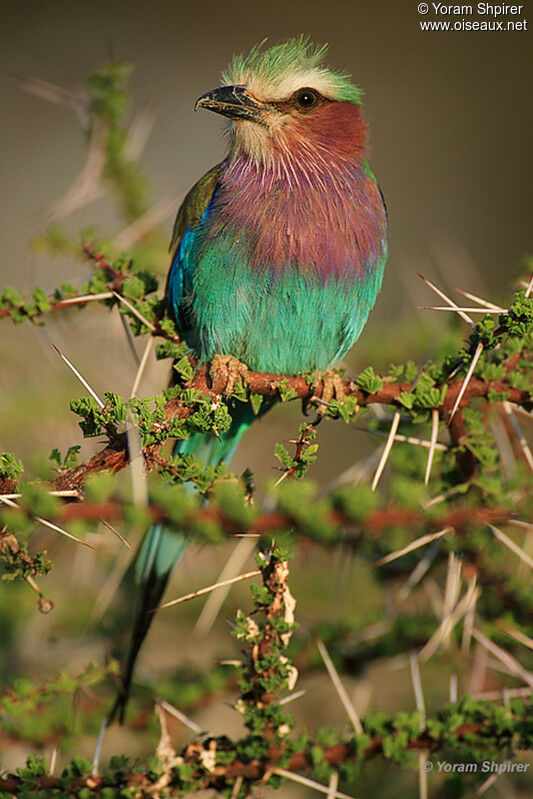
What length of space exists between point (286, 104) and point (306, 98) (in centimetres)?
7

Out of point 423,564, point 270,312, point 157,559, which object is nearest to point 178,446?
point 157,559

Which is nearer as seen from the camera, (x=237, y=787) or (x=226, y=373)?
(x=237, y=787)

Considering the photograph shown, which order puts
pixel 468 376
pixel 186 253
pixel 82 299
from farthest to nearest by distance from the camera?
pixel 186 253, pixel 82 299, pixel 468 376

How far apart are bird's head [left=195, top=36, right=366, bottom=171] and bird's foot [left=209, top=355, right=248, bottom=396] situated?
2.44ft

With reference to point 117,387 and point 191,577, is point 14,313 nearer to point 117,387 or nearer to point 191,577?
point 117,387

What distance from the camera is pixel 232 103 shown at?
2.69m

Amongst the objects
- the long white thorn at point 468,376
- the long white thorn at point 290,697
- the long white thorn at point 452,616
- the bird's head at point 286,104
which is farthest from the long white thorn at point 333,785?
the bird's head at point 286,104

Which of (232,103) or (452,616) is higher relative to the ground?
(232,103)

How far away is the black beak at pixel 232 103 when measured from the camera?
2668 mm

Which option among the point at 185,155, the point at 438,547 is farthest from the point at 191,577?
the point at 185,155

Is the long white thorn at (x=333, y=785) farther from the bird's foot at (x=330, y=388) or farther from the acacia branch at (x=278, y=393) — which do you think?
the bird's foot at (x=330, y=388)

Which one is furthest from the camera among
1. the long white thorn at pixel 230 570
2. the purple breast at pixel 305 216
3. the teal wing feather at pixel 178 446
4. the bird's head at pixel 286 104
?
the bird's head at pixel 286 104

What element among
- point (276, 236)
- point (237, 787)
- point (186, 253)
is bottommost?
point (237, 787)

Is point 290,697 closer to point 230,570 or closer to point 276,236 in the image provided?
point 230,570
